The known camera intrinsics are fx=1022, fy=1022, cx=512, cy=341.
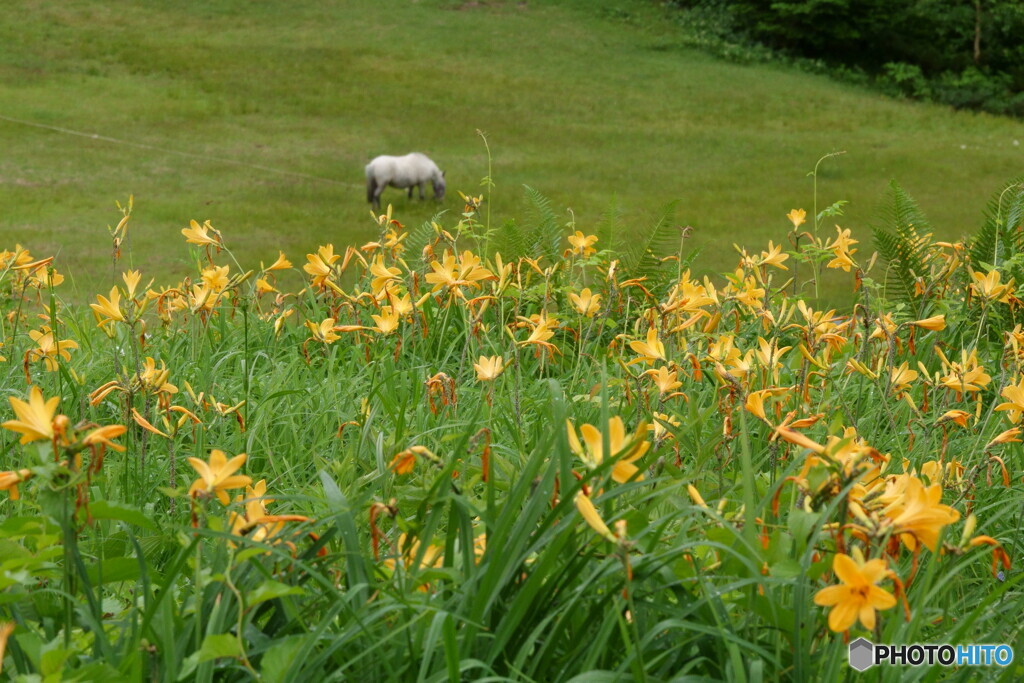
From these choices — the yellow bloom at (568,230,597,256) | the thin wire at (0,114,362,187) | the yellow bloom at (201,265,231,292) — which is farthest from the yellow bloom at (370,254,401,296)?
the thin wire at (0,114,362,187)

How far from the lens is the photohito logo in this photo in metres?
1.40

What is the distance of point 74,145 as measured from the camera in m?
12.2

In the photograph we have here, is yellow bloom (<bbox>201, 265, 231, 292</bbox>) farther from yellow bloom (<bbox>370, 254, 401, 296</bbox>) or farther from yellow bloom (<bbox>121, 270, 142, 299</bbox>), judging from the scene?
yellow bloom (<bbox>370, 254, 401, 296</bbox>)

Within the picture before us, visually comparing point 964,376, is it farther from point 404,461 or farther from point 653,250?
point 653,250

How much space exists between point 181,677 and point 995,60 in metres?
24.3

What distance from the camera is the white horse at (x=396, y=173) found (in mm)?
10320

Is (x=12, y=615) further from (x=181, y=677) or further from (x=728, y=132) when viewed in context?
(x=728, y=132)

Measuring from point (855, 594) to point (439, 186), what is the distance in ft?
32.7

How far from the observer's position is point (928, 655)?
1.55 m

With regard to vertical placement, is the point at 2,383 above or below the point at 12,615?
below

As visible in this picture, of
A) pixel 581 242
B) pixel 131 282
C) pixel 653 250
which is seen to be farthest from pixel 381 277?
pixel 653 250

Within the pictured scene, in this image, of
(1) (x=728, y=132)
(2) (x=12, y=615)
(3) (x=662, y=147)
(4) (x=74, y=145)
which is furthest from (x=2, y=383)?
(1) (x=728, y=132)

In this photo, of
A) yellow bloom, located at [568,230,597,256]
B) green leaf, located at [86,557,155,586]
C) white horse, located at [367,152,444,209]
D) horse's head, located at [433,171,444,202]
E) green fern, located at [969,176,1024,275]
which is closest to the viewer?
green leaf, located at [86,557,155,586]

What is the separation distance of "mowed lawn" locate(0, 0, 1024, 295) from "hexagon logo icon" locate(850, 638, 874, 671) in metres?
6.20
